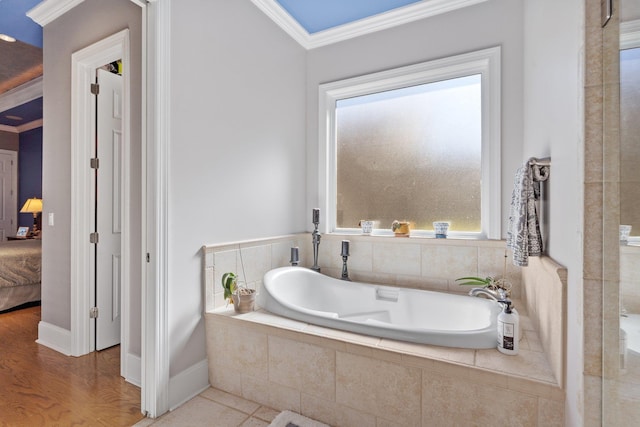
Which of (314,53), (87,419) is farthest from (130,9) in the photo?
(87,419)

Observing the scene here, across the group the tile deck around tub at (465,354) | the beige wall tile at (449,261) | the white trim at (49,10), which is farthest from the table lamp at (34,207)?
the beige wall tile at (449,261)

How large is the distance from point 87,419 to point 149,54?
6.45 feet

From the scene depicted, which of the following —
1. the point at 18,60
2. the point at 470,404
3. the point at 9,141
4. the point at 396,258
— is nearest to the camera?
the point at 470,404

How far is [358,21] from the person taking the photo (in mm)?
2523

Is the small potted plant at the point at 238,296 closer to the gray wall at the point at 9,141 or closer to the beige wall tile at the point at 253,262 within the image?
the beige wall tile at the point at 253,262

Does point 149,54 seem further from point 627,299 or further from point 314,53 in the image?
point 627,299

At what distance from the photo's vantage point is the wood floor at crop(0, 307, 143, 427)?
1.62 meters

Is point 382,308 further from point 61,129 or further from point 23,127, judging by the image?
point 23,127

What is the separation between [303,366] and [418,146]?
1885mm

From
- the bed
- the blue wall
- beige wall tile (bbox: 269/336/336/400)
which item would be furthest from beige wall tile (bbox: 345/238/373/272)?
the blue wall

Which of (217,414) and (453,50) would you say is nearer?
(217,414)

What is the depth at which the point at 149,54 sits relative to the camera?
1646 mm

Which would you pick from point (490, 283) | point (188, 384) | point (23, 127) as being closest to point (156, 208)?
point (188, 384)

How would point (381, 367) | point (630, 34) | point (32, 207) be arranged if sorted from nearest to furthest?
point (630, 34) → point (381, 367) → point (32, 207)
